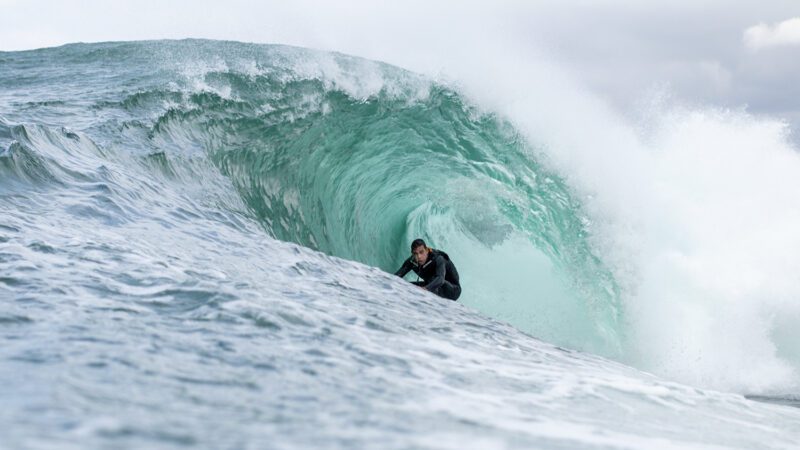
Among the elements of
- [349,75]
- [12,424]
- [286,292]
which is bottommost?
[12,424]

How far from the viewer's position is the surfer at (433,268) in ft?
27.5

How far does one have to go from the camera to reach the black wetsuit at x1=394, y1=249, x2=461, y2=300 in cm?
828

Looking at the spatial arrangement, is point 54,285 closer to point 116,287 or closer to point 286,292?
point 116,287

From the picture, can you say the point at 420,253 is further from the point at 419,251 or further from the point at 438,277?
the point at 438,277

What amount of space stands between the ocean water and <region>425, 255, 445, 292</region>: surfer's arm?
0.71m

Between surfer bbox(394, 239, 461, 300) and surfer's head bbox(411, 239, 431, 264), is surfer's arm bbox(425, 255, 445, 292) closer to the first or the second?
surfer bbox(394, 239, 461, 300)

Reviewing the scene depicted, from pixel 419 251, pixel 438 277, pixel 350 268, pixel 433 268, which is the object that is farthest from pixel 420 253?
pixel 350 268

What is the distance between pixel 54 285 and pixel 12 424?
1.94m

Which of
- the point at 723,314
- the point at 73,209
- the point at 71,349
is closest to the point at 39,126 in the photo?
the point at 73,209

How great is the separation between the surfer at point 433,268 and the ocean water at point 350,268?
0.47 m

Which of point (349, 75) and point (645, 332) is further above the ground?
point (349, 75)

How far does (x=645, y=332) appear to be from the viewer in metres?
10.0

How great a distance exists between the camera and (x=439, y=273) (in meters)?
8.37

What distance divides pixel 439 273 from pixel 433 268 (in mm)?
170
